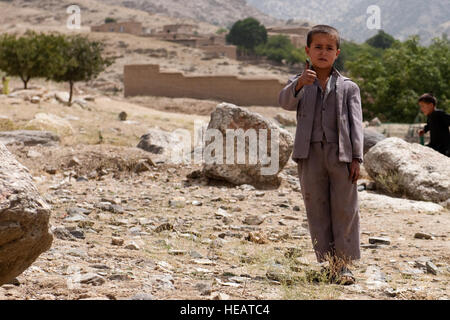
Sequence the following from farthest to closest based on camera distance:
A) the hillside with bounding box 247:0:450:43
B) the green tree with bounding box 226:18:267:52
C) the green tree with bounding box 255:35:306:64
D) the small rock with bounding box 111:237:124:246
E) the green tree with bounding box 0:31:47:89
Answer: the hillside with bounding box 247:0:450:43, the green tree with bounding box 226:18:267:52, the green tree with bounding box 255:35:306:64, the green tree with bounding box 0:31:47:89, the small rock with bounding box 111:237:124:246

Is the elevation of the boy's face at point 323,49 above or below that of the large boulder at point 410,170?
above

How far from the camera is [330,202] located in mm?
3305

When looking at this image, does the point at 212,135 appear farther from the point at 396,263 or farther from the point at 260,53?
the point at 260,53

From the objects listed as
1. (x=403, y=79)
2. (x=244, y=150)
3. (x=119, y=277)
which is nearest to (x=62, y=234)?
(x=119, y=277)

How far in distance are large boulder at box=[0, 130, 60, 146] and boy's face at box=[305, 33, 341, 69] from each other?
644 centimetres

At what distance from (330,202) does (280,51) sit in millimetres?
54050

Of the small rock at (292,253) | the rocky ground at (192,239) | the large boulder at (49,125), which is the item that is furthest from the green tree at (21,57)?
the small rock at (292,253)

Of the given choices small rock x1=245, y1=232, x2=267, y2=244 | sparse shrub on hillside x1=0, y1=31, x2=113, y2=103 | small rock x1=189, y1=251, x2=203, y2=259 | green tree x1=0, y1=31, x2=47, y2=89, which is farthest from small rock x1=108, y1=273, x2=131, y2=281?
green tree x1=0, y1=31, x2=47, y2=89

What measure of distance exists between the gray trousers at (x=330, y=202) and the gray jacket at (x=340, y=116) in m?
0.06

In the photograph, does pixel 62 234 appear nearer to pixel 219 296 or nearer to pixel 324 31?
pixel 219 296

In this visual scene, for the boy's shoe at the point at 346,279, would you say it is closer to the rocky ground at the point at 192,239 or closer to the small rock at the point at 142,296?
the rocky ground at the point at 192,239

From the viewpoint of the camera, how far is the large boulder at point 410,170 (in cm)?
659

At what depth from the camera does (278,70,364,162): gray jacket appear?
3.16m

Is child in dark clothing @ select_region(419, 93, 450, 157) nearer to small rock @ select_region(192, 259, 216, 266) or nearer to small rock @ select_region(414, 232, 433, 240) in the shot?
small rock @ select_region(414, 232, 433, 240)
